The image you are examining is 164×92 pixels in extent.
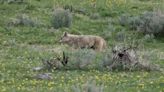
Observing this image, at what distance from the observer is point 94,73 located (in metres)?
14.2

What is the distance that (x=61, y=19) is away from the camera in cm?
2377

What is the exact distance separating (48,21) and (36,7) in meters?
2.16

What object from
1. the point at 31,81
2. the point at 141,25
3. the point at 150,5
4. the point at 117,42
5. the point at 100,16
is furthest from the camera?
the point at 150,5

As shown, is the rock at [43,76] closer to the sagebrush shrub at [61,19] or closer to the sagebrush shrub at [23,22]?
the sagebrush shrub at [23,22]

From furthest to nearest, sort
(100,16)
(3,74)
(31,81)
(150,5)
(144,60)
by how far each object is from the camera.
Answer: (150,5)
(100,16)
(144,60)
(3,74)
(31,81)

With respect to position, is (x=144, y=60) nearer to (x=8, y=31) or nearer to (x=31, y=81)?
(x=31, y=81)

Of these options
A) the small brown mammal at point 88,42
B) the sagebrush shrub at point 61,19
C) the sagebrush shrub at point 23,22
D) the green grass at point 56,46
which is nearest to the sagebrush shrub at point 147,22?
the green grass at point 56,46

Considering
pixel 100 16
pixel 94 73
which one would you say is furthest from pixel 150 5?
pixel 94 73

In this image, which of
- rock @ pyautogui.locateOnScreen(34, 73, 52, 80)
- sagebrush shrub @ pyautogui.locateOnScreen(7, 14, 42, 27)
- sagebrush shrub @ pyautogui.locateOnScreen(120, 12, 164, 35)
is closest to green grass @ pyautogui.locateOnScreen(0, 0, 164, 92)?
rock @ pyautogui.locateOnScreen(34, 73, 52, 80)

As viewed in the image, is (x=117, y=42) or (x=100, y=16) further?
(x=100, y=16)

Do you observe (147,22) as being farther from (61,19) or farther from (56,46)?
(56,46)

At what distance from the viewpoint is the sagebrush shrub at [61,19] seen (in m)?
23.4

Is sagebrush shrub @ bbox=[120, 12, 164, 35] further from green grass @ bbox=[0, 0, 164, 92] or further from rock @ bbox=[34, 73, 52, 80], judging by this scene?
rock @ bbox=[34, 73, 52, 80]

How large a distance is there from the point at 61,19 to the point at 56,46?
13.1ft
